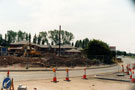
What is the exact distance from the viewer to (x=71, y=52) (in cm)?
7725

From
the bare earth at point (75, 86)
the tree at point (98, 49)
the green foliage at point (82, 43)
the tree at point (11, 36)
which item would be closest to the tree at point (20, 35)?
the tree at point (11, 36)

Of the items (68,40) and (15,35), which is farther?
(15,35)

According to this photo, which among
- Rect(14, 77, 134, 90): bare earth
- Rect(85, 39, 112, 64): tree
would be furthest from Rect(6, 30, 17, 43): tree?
Rect(14, 77, 134, 90): bare earth

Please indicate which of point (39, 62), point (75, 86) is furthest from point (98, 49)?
point (75, 86)

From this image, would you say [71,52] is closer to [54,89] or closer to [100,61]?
[100,61]

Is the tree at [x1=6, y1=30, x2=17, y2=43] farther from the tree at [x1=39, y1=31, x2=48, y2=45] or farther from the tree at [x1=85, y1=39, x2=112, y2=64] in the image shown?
the tree at [x1=85, y1=39, x2=112, y2=64]

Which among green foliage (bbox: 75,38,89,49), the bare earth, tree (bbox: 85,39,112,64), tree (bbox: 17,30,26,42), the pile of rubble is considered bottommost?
the bare earth

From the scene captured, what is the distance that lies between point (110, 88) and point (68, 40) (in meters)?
102

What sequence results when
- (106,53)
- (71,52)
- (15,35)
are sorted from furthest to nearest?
(15,35), (71,52), (106,53)

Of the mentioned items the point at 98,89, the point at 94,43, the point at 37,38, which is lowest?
the point at 98,89

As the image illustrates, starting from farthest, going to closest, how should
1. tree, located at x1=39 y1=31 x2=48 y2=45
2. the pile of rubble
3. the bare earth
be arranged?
1. tree, located at x1=39 y1=31 x2=48 y2=45
2. the pile of rubble
3. the bare earth

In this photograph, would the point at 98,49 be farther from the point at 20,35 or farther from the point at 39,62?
the point at 20,35

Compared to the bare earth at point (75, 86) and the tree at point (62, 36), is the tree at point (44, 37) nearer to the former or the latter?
the tree at point (62, 36)

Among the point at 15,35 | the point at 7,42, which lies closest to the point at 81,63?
the point at 7,42
